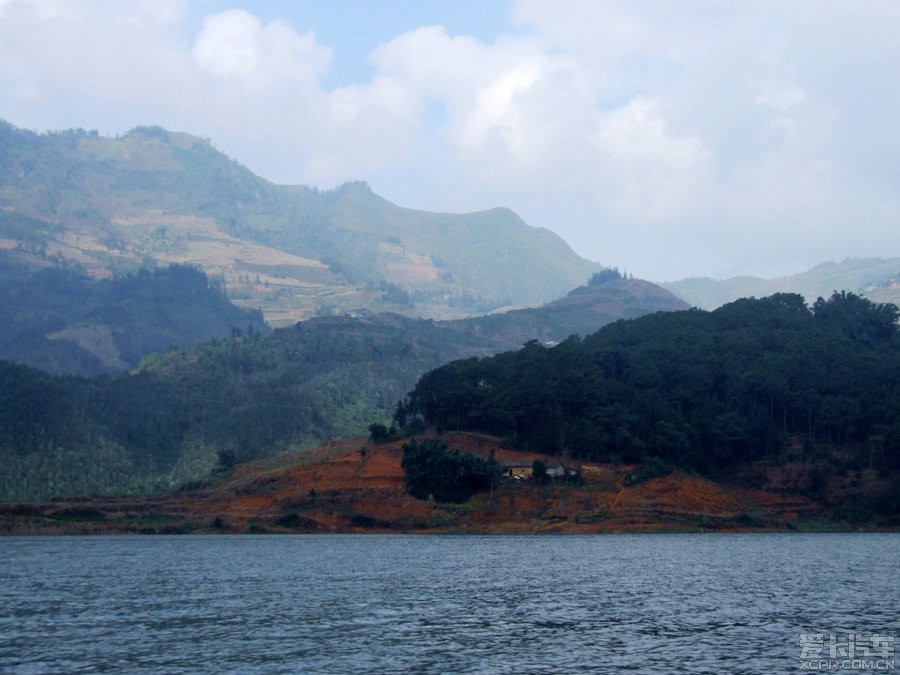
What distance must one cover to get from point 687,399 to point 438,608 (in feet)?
349

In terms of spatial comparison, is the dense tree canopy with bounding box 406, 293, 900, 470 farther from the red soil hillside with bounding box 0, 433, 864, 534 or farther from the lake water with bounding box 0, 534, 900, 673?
the lake water with bounding box 0, 534, 900, 673

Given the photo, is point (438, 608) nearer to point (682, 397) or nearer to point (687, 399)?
point (682, 397)

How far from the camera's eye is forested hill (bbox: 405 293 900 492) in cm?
14712

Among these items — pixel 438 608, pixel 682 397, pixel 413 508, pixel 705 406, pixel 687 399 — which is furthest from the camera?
pixel 687 399

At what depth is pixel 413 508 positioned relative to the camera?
446 feet

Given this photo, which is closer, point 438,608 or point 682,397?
point 438,608

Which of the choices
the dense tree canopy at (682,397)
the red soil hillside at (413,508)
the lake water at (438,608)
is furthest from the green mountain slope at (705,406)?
the lake water at (438,608)

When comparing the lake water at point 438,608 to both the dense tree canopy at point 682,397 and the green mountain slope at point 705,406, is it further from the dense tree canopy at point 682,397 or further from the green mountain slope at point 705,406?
the dense tree canopy at point 682,397

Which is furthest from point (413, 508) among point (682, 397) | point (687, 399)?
point (687, 399)

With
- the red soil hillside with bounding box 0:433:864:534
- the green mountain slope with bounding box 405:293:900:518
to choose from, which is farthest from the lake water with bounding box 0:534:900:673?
the green mountain slope with bounding box 405:293:900:518

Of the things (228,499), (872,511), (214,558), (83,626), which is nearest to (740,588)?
(83,626)

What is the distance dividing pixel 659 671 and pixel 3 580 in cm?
5183

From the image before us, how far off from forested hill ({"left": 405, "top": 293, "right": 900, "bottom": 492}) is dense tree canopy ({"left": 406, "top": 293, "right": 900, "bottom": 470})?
0.20m

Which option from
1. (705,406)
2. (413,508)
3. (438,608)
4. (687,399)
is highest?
(687,399)
